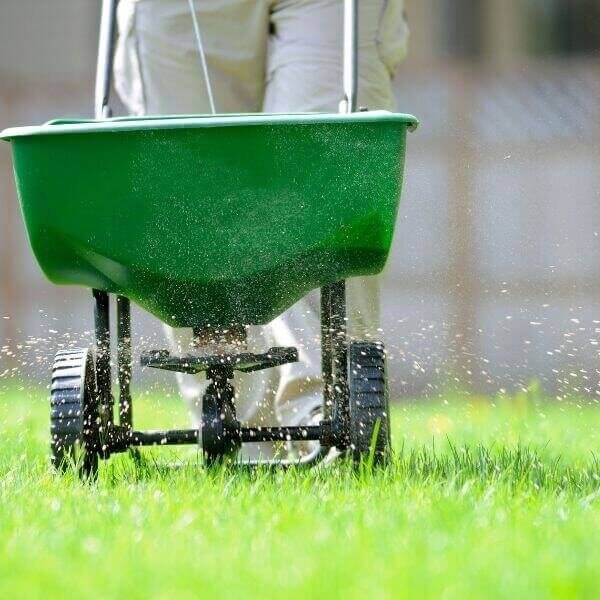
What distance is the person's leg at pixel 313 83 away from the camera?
9.41 feet

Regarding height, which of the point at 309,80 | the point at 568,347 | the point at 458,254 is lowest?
the point at 568,347

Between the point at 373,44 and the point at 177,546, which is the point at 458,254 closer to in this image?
the point at 373,44

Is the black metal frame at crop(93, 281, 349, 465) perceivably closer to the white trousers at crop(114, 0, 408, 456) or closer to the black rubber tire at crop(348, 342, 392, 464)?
the black rubber tire at crop(348, 342, 392, 464)

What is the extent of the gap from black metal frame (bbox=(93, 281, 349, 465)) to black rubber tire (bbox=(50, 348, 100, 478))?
3 centimetres

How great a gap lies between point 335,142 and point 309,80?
0.53 metres

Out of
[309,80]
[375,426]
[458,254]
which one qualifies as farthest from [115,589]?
[458,254]

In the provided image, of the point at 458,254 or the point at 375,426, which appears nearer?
the point at 375,426

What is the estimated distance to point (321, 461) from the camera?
261 cm

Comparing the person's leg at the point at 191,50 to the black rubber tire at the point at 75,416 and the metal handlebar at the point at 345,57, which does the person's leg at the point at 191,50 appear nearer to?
the metal handlebar at the point at 345,57

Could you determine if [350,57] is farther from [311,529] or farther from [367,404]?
[311,529]

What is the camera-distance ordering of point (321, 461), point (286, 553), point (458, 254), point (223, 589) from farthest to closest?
point (458, 254), point (321, 461), point (286, 553), point (223, 589)

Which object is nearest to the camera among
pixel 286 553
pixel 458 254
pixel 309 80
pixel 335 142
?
pixel 286 553

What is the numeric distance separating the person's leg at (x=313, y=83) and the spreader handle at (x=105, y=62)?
0.33 m

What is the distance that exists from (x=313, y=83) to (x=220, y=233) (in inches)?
22.2
